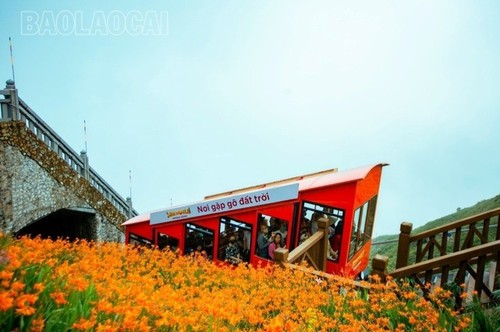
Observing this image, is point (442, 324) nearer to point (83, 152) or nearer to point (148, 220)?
point (148, 220)

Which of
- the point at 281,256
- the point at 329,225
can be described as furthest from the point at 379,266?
the point at 329,225

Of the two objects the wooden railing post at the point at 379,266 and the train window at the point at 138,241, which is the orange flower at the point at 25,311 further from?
the train window at the point at 138,241

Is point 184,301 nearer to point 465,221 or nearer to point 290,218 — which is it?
point 290,218

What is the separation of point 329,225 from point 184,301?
5791 mm

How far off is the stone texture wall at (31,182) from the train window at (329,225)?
928cm

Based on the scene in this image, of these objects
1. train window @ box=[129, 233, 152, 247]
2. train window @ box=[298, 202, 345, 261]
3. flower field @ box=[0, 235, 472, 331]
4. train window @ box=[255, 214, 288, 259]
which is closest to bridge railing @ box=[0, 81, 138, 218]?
train window @ box=[129, 233, 152, 247]

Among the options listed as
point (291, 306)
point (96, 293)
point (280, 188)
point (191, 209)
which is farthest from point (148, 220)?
point (96, 293)

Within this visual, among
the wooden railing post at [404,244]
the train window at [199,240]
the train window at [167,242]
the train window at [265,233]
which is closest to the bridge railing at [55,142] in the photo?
the train window at [167,242]

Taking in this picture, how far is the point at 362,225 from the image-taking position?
10055 mm

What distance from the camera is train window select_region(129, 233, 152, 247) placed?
12414 mm

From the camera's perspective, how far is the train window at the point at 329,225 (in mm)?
9180

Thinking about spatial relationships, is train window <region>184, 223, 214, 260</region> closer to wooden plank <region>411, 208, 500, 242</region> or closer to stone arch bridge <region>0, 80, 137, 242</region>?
stone arch bridge <region>0, 80, 137, 242</region>

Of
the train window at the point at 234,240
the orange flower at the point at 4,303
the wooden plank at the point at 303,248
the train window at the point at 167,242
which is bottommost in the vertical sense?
the train window at the point at 167,242

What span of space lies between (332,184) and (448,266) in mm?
3889
